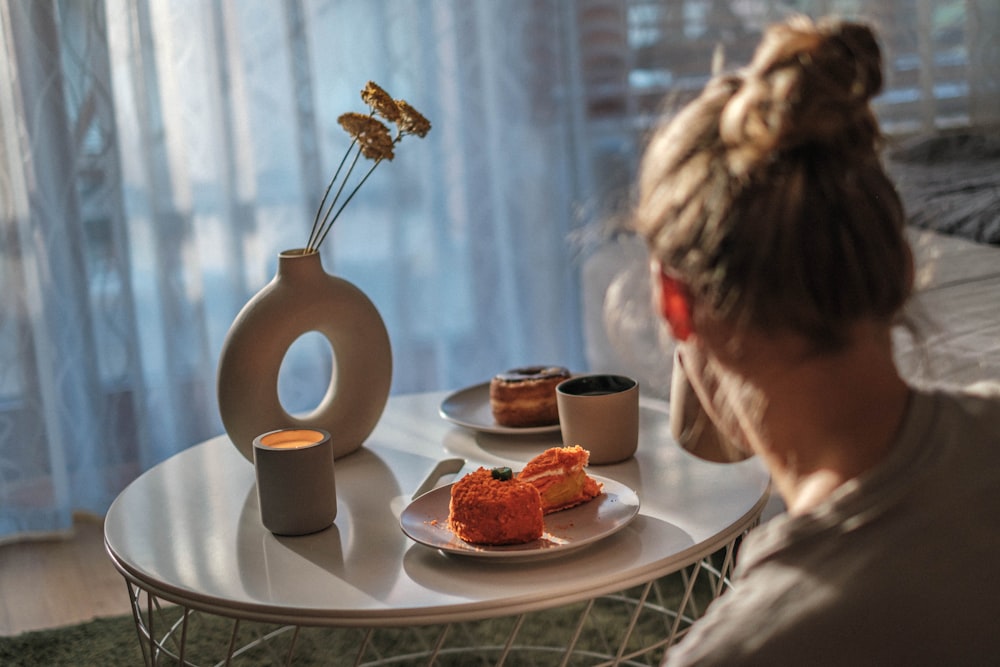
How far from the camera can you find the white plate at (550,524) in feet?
3.10

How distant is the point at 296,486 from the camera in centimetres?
104

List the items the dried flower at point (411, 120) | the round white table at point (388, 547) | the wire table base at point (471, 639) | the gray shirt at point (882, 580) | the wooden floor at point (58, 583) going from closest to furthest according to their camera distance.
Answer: the gray shirt at point (882, 580) → the round white table at point (388, 547) → the dried flower at point (411, 120) → the wire table base at point (471, 639) → the wooden floor at point (58, 583)

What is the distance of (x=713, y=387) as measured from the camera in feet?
2.35

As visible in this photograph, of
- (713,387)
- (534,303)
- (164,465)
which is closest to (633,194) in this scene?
(713,387)

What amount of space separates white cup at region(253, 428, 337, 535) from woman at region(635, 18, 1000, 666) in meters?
0.53

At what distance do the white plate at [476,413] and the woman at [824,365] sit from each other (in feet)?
2.30

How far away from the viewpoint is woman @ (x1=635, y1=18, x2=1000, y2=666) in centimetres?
53

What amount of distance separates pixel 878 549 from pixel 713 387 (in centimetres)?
20

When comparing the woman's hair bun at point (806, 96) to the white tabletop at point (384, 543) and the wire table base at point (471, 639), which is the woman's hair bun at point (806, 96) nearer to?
the white tabletop at point (384, 543)

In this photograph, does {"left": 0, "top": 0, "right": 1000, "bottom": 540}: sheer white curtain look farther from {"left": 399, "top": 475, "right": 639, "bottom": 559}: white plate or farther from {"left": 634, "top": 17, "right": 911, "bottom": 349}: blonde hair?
{"left": 634, "top": 17, "right": 911, "bottom": 349}: blonde hair

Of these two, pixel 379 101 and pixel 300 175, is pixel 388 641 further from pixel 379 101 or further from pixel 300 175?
pixel 300 175

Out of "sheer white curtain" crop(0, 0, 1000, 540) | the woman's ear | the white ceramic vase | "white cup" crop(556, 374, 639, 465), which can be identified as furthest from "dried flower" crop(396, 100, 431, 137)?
"sheer white curtain" crop(0, 0, 1000, 540)

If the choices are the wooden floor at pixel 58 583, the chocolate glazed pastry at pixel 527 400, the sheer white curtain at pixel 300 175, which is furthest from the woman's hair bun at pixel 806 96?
the wooden floor at pixel 58 583

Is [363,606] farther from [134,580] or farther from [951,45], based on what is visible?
[951,45]
